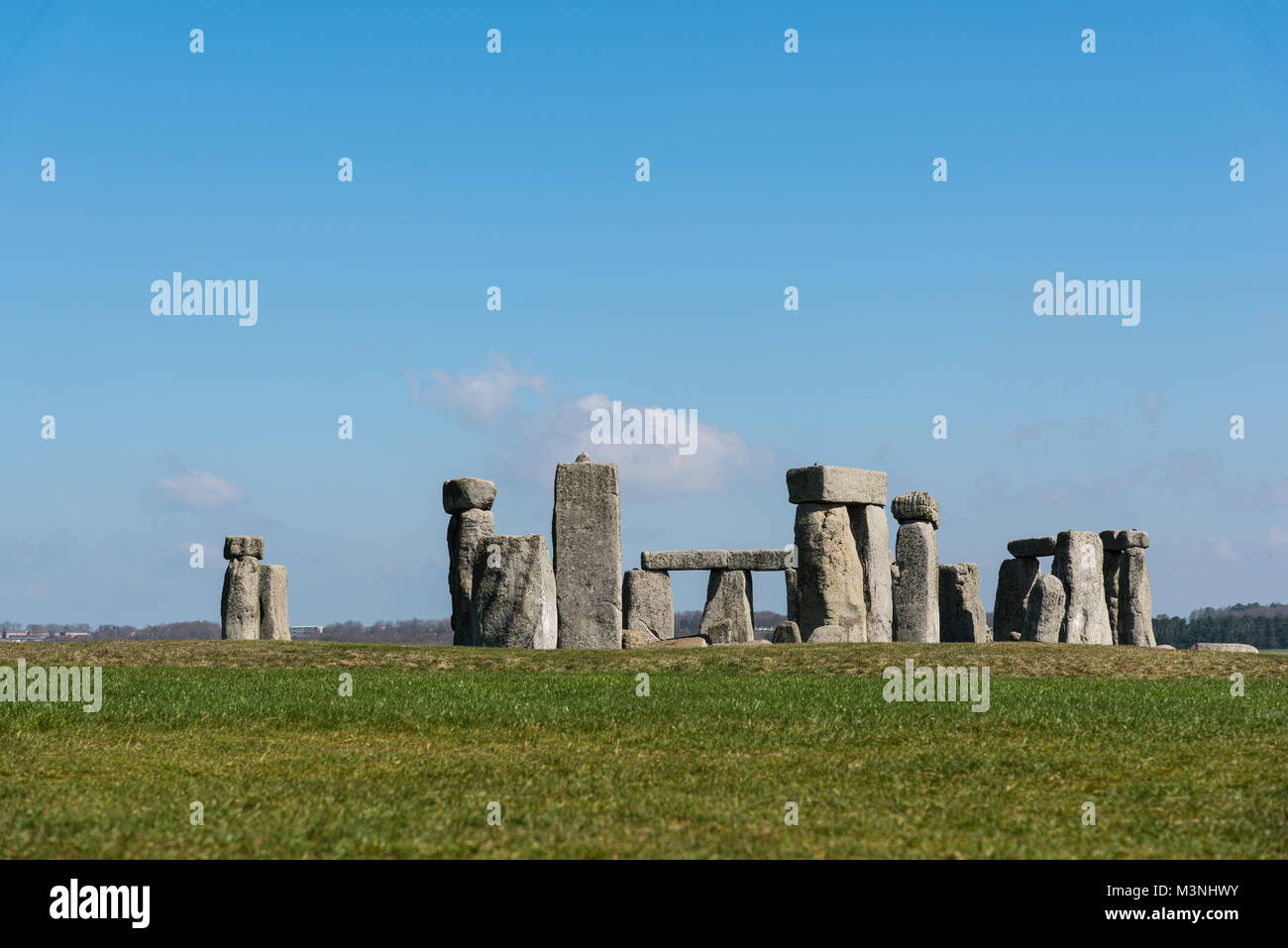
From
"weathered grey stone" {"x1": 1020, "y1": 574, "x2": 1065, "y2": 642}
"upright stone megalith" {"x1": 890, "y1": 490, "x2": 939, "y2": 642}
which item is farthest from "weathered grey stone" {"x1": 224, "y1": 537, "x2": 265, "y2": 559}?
"weathered grey stone" {"x1": 1020, "y1": 574, "x2": 1065, "y2": 642}

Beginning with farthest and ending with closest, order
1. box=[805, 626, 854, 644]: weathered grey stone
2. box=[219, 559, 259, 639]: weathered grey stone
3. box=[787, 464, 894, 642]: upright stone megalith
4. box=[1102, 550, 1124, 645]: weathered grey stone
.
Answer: box=[1102, 550, 1124, 645]: weathered grey stone < box=[219, 559, 259, 639]: weathered grey stone < box=[787, 464, 894, 642]: upright stone megalith < box=[805, 626, 854, 644]: weathered grey stone

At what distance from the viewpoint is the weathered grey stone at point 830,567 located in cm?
2273

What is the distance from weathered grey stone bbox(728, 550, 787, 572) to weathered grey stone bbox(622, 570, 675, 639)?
5.97ft

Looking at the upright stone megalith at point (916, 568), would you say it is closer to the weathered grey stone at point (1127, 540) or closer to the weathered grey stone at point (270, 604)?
the weathered grey stone at point (1127, 540)

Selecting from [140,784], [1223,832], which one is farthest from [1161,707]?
[140,784]

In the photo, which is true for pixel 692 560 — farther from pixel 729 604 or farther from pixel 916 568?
pixel 916 568

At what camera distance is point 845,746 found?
1073 centimetres

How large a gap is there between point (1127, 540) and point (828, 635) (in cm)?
1119

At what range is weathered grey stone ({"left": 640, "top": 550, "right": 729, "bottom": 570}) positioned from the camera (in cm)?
3209

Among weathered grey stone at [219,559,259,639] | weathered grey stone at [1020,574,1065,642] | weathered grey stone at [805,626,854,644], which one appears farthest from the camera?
weathered grey stone at [219,559,259,639]

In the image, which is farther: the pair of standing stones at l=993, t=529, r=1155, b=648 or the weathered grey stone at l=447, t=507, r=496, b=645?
the pair of standing stones at l=993, t=529, r=1155, b=648

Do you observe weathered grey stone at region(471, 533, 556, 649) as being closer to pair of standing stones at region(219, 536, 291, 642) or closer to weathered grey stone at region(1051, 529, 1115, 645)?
pair of standing stones at region(219, 536, 291, 642)

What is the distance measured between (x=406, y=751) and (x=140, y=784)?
7.29 ft
